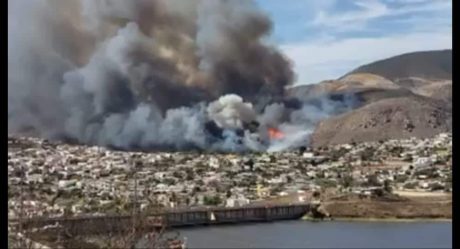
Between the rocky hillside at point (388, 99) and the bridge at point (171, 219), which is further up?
the rocky hillside at point (388, 99)

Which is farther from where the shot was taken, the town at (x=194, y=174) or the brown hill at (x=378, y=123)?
the brown hill at (x=378, y=123)

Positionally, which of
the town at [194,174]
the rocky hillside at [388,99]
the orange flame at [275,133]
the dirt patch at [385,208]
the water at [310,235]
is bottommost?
the water at [310,235]

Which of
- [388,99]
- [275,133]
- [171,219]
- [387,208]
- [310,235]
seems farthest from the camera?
[310,235]

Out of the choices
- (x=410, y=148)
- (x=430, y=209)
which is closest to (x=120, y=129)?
(x=410, y=148)

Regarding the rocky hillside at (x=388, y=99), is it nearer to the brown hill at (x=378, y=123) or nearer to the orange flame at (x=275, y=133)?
the brown hill at (x=378, y=123)

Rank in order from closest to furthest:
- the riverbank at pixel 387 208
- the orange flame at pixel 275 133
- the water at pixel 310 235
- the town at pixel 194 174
→ the town at pixel 194 174 → the orange flame at pixel 275 133 → the riverbank at pixel 387 208 → the water at pixel 310 235

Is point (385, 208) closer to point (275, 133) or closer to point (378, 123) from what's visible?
point (378, 123)

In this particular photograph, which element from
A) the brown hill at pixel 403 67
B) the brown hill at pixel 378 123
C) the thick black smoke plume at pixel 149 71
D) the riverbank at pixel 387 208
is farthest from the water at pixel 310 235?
the brown hill at pixel 403 67

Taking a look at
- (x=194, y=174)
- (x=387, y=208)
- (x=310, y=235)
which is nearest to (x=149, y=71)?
(x=194, y=174)
